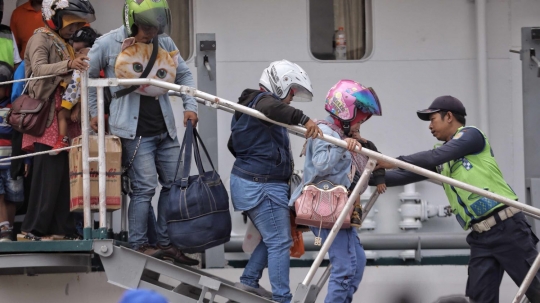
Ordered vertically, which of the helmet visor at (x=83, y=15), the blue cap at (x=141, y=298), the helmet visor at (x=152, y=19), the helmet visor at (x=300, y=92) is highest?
the helmet visor at (x=83, y=15)

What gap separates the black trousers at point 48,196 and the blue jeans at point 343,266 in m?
1.66

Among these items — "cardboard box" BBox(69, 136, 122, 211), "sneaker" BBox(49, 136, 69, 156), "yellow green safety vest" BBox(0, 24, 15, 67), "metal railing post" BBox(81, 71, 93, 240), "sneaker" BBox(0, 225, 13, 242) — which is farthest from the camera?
"yellow green safety vest" BBox(0, 24, 15, 67)

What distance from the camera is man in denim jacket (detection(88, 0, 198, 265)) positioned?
601 cm

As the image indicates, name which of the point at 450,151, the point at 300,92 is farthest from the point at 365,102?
the point at 450,151

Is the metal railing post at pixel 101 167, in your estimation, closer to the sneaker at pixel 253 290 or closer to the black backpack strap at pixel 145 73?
the black backpack strap at pixel 145 73

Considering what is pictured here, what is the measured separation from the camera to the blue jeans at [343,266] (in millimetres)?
5766

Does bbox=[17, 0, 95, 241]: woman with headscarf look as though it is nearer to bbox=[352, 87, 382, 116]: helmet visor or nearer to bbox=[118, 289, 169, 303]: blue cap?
bbox=[352, 87, 382, 116]: helmet visor

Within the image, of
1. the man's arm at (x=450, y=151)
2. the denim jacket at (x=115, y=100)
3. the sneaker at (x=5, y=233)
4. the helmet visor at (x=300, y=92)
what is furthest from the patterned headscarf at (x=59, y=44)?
the man's arm at (x=450, y=151)

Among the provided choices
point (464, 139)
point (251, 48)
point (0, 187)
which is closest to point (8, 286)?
point (0, 187)

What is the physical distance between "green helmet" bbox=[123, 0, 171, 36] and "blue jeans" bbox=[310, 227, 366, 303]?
5.29 ft

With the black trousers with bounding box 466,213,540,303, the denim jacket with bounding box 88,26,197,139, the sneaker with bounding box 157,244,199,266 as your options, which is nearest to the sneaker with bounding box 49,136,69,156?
the denim jacket with bounding box 88,26,197,139

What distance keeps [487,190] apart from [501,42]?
2850 mm

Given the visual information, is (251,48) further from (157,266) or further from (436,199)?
(157,266)

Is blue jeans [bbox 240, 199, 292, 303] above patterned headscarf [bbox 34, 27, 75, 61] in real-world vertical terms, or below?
below
